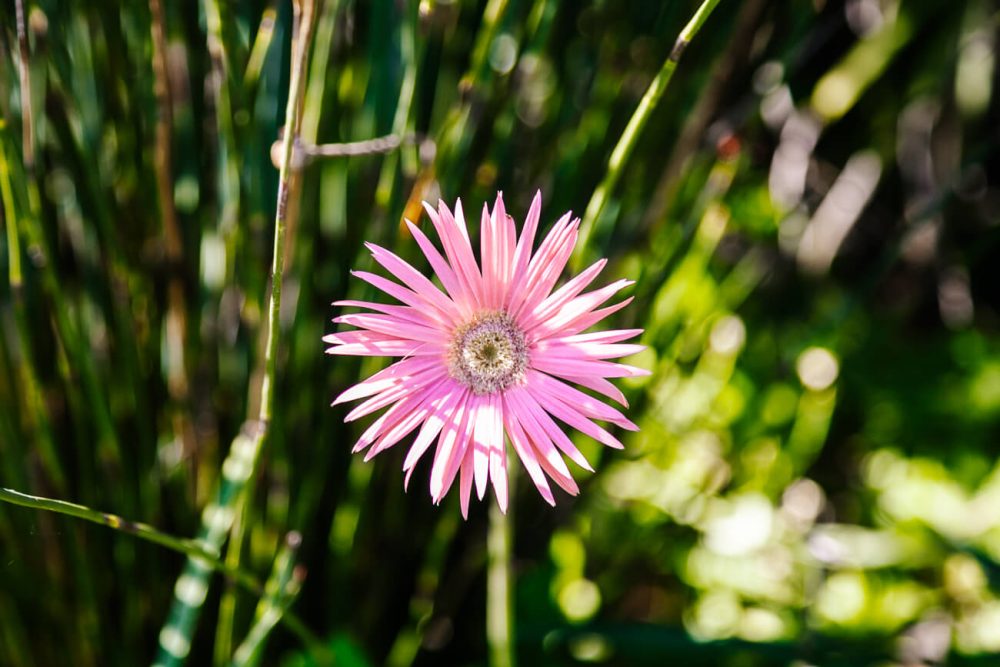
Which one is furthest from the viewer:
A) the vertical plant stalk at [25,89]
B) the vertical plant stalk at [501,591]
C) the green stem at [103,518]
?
the vertical plant stalk at [501,591]

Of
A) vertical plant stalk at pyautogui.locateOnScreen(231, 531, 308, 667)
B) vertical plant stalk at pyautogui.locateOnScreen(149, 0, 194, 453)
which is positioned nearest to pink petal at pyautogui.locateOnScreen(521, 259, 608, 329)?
vertical plant stalk at pyautogui.locateOnScreen(231, 531, 308, 667)

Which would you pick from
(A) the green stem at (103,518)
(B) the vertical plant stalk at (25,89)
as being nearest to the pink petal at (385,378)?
(A) the green stem at (103,518)

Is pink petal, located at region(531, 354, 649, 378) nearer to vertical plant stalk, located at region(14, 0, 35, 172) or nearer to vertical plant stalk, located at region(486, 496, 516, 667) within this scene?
vertical plant stalk, located at region(486, 496, 516, 667)

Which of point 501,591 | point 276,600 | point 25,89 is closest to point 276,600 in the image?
point 276,600

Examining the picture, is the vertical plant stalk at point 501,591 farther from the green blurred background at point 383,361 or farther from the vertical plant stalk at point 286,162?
the vertical plant stalk at point 286,162

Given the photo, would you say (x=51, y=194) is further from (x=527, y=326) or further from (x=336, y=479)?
(x=527, y=326)

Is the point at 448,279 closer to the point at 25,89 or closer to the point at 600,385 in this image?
the point at 600,385
